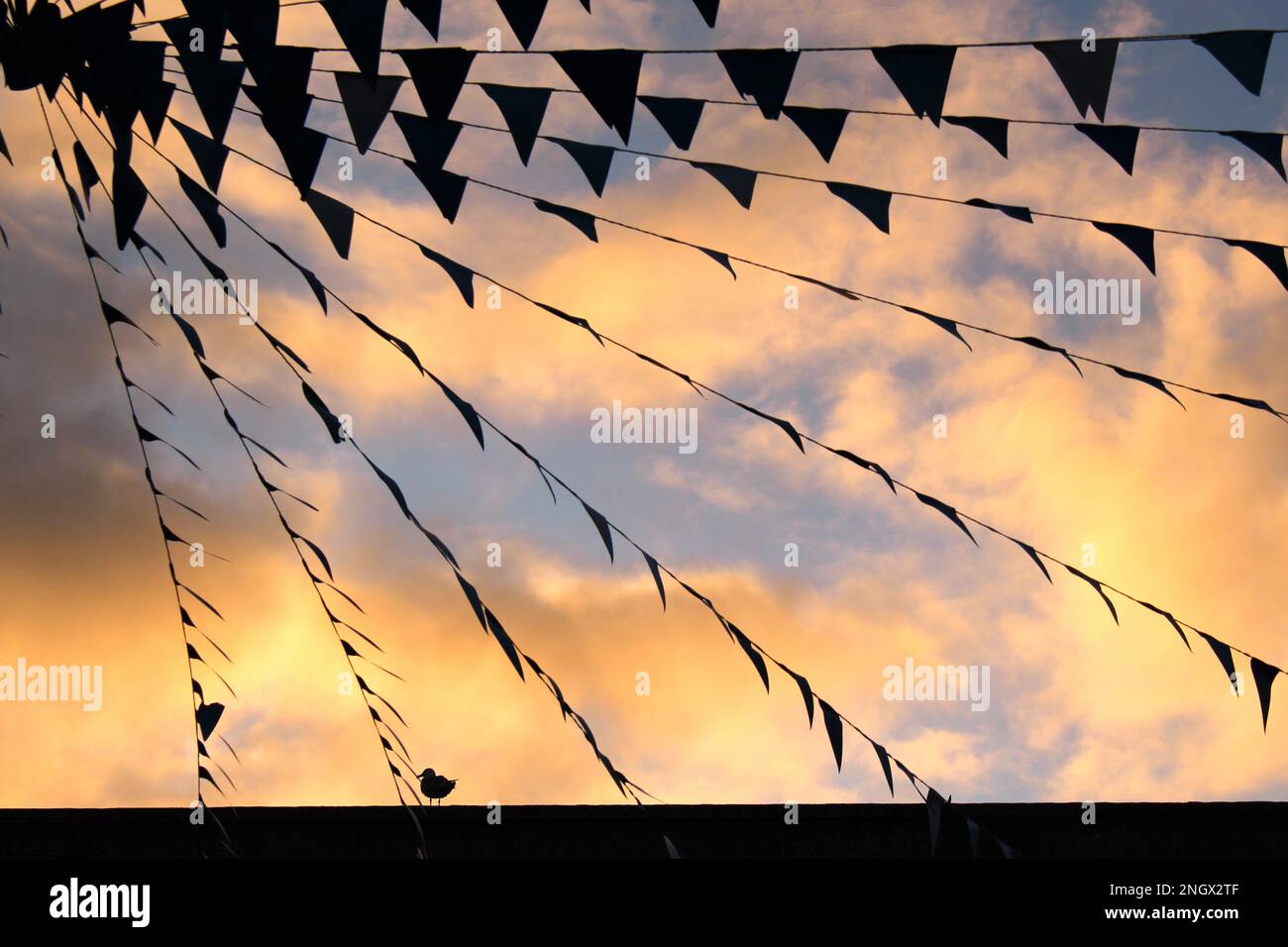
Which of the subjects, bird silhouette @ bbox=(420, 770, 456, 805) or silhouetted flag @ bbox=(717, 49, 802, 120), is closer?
silhouetted flag @ bbox=(717, 49, 802, 120)

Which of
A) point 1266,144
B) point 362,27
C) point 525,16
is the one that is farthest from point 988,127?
point 362,27

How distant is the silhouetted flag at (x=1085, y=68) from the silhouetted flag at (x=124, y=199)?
2.37 meters

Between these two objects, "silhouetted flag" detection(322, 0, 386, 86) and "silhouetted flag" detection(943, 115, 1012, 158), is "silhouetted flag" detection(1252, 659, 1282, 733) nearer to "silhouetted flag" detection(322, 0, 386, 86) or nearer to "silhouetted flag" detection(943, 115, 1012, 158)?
"silhouetted flag" detection(943, 115, 1012, 158)

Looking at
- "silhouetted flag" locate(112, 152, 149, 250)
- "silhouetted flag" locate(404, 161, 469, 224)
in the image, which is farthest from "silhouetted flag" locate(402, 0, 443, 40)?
"silhouetted flag" locate(112, 152, 149, 250)

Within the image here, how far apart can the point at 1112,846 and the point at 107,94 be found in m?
6.61

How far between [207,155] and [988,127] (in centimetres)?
216

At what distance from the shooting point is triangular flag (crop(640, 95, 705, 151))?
314 cm

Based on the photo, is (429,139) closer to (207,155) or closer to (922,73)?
(207,155)

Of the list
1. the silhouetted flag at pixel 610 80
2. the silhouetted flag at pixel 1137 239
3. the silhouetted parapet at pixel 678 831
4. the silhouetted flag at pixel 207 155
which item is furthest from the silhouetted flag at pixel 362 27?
the silhouetted parapet at pixel 678 831

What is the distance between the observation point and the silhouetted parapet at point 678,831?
664cm

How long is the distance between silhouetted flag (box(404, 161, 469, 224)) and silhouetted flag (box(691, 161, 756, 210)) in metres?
0.75
